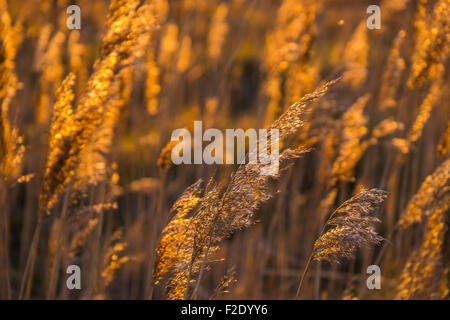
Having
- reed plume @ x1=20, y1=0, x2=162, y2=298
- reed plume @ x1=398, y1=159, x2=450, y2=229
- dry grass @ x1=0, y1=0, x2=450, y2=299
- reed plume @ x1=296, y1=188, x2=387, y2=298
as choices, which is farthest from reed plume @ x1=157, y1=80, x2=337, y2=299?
reed plume @ x1=398, y1=159, x2=450, y2=229

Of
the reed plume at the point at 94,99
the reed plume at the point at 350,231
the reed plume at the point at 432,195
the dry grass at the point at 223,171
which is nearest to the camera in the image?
the reed plume at the point at 350,231

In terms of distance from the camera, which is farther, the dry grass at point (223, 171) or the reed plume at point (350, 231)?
the dry grass at point (223, 171)

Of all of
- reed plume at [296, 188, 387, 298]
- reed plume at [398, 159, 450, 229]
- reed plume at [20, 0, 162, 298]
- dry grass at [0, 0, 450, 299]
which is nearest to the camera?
reed plume at [296, 188, 387, 298]

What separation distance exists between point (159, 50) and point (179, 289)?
2.47 metres

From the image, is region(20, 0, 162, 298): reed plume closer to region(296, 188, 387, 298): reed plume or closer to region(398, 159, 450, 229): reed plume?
region(296, 188, 387, 298): reed plume

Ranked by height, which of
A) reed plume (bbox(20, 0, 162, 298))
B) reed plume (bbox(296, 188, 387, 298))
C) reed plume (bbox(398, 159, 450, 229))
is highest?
reed plume (bbox(20, 0, 162, 298))

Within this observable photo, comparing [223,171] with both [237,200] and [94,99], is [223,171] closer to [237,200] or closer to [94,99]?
[94,99]

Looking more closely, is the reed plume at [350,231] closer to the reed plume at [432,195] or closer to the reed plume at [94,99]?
the reed plume at [432,195]

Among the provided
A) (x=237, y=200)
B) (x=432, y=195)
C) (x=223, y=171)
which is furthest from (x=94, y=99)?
(x=432, y=195)

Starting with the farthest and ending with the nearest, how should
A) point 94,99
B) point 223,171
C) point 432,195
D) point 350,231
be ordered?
point 223,171 → point 432,195 → point 94,99 → point 350,231

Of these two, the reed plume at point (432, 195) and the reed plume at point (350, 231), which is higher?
the reed plume at point (432, 195)

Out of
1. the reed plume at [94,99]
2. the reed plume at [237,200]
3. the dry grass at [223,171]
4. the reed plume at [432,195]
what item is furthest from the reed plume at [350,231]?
the reed plume at [94,99]

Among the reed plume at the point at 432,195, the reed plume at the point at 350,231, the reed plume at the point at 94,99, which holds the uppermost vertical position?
the reed plume at the point at 94,99
